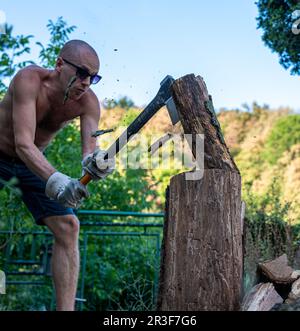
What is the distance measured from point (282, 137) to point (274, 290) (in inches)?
284

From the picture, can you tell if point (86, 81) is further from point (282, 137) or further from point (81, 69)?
point (282, 137)

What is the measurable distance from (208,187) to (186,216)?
0.57ft

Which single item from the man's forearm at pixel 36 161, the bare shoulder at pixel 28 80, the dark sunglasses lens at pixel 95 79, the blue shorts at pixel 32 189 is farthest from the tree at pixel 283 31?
the man's forearm at pixel 36 161

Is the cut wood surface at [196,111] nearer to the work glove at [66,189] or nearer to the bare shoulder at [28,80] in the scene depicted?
the work glove at [66,189]

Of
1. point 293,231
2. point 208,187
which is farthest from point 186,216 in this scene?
point 293,231

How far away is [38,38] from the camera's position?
231 inches

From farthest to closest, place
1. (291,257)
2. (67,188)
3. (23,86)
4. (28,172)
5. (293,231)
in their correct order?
(293,231) → (291,257) → (28,172) → (23,86) → (67,188)

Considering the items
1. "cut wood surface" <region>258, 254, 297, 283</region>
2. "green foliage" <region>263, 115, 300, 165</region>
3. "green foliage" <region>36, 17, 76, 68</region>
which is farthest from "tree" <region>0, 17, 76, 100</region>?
"green foliage" <region>263, 115, 300, 165</region>

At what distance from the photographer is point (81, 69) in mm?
3447

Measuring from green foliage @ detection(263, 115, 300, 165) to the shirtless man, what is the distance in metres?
6.66

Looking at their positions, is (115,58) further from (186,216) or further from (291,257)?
(291,257)

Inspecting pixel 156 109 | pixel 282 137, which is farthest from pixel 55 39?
pixel 282 137

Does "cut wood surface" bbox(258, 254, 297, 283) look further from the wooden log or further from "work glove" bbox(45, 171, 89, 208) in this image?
"work glove" bbox(45, 171, 89, 208)

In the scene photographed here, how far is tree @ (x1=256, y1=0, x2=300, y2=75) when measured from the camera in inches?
189
